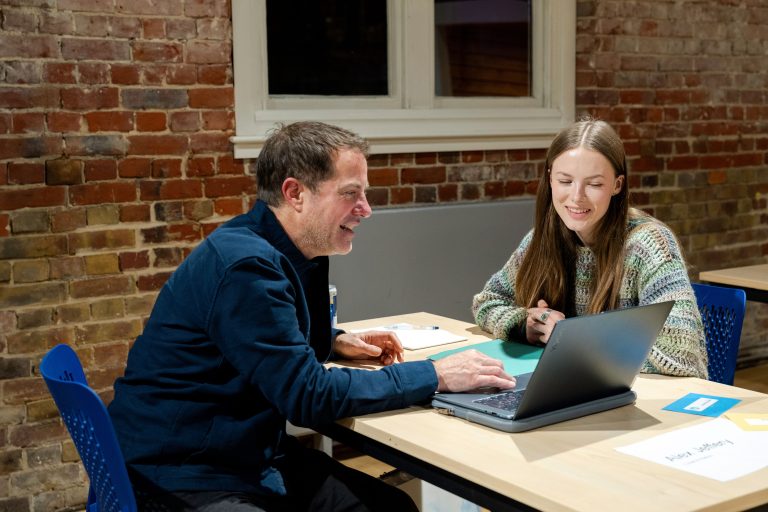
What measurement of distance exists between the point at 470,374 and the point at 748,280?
1960 mm

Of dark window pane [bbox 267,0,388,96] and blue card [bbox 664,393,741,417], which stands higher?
dark window pane [bbox 267,0,388,96]

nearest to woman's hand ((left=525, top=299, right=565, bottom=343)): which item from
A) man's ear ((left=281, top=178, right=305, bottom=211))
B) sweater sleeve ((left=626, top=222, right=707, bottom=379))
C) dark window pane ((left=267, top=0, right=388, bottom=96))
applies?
sweater sleeve ((left=626, top=222, right=707, bottom=379))

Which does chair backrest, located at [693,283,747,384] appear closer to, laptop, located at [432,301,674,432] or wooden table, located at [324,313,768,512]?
wooden table, located at [324,313,768,512]

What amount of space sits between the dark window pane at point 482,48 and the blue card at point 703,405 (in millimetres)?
2682

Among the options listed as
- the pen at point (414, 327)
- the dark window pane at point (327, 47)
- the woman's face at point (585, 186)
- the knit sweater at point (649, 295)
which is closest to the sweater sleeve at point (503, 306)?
the knit sweater at point (649, 295)

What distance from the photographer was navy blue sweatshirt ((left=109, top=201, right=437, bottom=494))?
6.24ft

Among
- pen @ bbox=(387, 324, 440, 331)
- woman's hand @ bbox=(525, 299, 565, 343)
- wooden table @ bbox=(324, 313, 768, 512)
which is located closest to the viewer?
wooden table @ bbox=(324, 313, 768, 512)

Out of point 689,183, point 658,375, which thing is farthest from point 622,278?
point 689,183

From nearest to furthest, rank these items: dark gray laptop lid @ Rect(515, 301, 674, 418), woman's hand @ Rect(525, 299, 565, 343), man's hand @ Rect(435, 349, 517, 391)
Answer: dark gray laptop lid @ Rect(515, 301, 674, 418), man's hand @ Rect(435, 349, 517, 391), woman's hand @ Rect(525, 299, 565, 343)

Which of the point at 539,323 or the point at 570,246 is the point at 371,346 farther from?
the point at 570,246

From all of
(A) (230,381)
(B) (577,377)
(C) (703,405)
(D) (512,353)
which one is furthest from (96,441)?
(C) (703,405)

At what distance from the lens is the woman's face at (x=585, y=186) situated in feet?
8.56

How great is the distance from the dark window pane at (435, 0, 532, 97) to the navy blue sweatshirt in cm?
266

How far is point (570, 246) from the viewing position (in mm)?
2768
